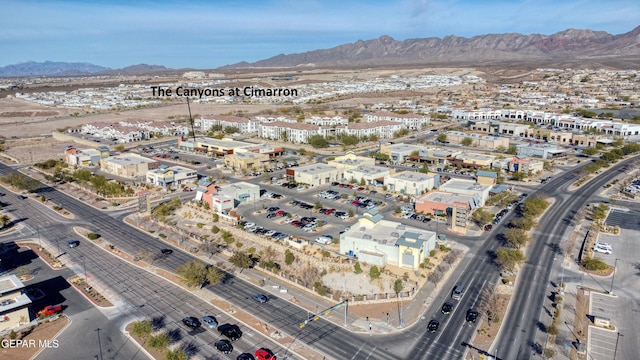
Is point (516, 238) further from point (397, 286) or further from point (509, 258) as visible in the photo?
point (397, 286)

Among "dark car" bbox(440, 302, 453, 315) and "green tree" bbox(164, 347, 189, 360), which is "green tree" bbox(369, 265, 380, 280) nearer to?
"dark car" bbox(440, 302, 453, 315)

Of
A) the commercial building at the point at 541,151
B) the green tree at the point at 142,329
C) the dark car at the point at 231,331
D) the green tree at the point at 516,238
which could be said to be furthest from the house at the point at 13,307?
the commercial building at the point at 541,151

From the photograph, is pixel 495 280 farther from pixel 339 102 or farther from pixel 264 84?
pixel 264 84

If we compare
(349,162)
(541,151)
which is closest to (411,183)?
(349,162)

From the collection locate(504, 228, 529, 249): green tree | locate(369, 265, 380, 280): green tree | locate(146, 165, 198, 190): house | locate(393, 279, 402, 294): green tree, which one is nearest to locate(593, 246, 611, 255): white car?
locate(504, 228, 529, 249): green tree

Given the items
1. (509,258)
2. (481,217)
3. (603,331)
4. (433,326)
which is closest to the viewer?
(603,331)

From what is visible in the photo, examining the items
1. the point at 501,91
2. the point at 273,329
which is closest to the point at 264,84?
the point at 501,91
